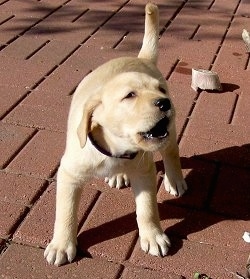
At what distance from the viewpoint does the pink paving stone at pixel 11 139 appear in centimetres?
291

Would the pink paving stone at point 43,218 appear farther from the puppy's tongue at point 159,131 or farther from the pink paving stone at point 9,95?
the pink paving stone at point 9,95

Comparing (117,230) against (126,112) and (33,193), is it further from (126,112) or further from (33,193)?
(126,112)

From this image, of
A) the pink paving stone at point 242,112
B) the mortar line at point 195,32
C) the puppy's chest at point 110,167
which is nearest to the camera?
the puppy's chest at point 110,167

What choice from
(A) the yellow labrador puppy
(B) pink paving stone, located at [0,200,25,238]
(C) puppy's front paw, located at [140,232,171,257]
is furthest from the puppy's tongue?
(B) pink paving stone, located at [0,200,25,238]

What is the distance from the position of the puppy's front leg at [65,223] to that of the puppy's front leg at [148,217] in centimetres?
26

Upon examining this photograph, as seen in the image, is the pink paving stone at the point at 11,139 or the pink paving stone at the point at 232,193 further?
the pink paving stone at the point at 11,139

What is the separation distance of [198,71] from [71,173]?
160 cm

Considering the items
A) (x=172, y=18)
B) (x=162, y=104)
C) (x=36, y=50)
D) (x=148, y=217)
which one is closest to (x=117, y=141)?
(x=162, y=104)

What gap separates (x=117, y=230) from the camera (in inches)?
98.4

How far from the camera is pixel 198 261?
2.35 m

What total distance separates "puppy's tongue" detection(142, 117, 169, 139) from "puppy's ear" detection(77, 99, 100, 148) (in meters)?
0.22

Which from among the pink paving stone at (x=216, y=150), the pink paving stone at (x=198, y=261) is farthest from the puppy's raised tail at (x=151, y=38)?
the pink paving stone at (x=198, y=261)

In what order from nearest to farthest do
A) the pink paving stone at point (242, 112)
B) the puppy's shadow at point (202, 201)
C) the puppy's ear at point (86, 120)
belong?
Result: 1. the puppy's ear at point (86, 120)
2. the puppy's shadow at point (202, 201)
3. the pink paving stone at point (242, 112)

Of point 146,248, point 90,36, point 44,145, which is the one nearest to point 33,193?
point 44,145
